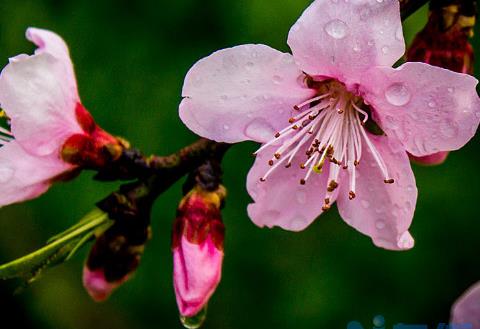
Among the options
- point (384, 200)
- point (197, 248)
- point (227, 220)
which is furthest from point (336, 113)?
point (227, 220)

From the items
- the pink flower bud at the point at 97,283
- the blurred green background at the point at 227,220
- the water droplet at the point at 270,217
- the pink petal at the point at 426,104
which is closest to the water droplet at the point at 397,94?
the pink petal at the point at 426,104

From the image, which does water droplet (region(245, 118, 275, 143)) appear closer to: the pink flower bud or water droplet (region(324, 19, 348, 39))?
water droplet (region(324, 19, 348, 39))

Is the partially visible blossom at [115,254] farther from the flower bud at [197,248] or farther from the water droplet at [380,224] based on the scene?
the water droplet at [380,224]

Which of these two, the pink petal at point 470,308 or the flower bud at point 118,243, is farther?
the flower bud at point 118,243

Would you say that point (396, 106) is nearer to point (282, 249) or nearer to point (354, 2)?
point (354, 2)

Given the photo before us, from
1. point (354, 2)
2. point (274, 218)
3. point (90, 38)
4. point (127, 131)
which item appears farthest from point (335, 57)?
point (90, 38)

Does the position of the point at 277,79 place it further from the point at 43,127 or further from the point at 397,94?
the point at 43,127

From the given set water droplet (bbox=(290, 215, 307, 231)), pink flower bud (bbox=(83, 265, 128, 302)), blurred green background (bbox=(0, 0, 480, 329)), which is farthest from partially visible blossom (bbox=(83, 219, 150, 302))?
blurred green background (bbox=(0, 0, 480, 329))
